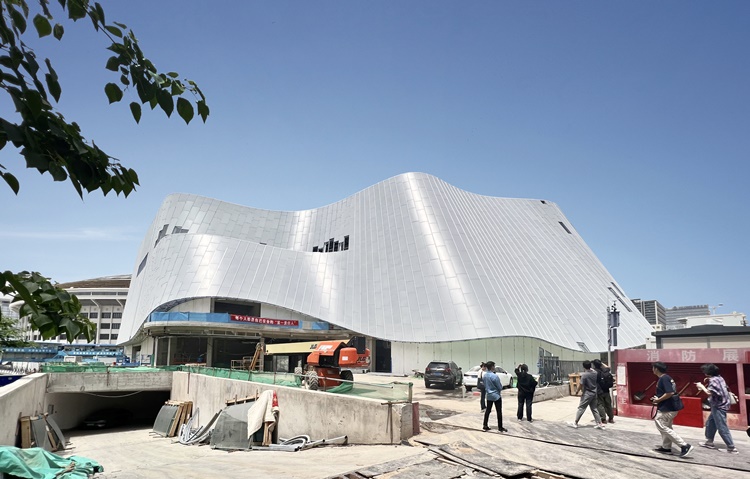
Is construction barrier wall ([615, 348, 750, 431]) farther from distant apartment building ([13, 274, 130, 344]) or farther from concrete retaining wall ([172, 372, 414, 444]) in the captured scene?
distant apartment building ([13, 274, 130, 344])

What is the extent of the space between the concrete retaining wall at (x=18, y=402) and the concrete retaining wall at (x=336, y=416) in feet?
27.0

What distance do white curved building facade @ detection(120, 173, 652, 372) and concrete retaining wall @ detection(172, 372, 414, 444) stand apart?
863 inches

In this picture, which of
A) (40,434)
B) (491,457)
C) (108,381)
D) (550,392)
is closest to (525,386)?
(491,457)

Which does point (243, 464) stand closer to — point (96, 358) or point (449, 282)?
point (449, 282)

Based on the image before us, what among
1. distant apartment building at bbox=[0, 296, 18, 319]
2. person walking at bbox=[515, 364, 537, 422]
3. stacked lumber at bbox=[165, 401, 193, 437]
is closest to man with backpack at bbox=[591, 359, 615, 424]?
person walking at bbox=[515, 364, 537, 422]

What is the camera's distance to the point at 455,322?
39.2 metres

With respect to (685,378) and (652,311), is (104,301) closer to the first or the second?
(685,378)

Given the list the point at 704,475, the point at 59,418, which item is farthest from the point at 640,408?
the point at 59,418

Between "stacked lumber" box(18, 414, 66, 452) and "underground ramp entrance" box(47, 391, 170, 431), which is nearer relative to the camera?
"stacked lumber" box(18, 414, 66, 452)

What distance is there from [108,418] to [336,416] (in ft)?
76.9

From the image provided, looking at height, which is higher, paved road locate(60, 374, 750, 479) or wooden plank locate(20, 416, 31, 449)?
paved road locate(60, 374, 750, 479)

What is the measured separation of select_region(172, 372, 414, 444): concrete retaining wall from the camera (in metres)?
13.6

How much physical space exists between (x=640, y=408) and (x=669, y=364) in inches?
69.8

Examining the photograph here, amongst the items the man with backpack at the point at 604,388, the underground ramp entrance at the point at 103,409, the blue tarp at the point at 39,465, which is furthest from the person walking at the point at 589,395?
the underground ramp entrance at the point at 103,409
